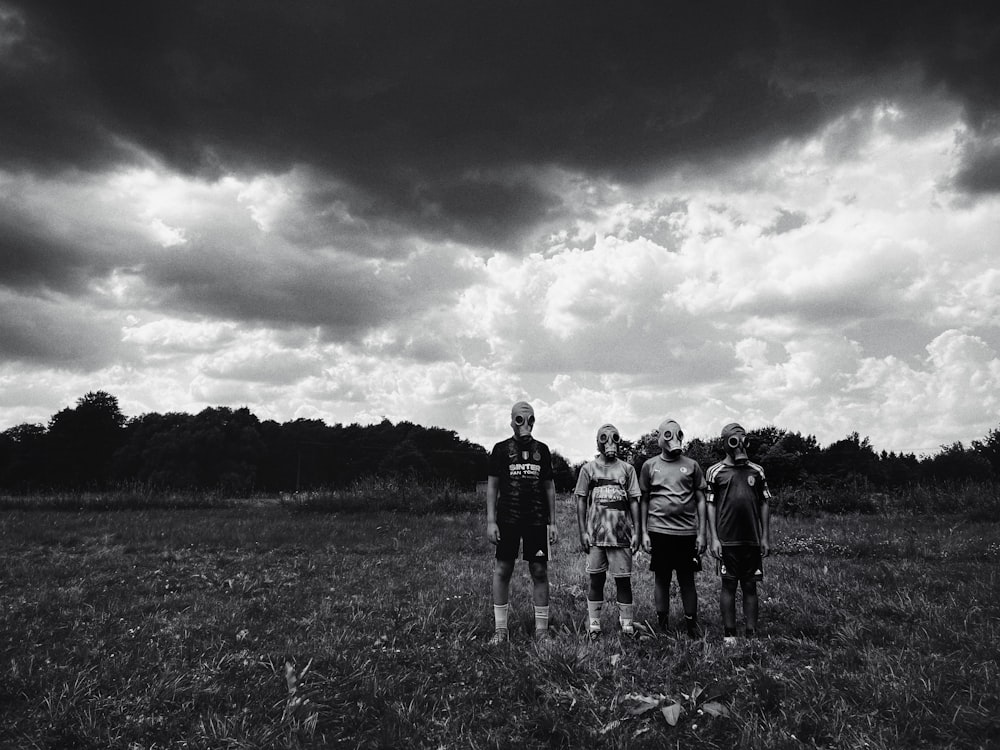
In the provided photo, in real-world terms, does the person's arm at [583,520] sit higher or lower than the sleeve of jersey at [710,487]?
lower

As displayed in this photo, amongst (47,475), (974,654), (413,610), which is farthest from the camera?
(47,475)

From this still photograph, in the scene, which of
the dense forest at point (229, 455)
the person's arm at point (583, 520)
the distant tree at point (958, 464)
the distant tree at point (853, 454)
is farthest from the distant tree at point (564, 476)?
the distant tree at point (958, 464)

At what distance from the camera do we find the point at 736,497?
6.48m

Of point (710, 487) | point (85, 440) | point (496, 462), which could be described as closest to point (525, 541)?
point (496, 462)

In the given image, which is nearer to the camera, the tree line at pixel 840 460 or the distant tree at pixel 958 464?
the tree line at pixel 840 460

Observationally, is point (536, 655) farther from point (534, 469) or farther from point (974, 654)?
point (974, 654)

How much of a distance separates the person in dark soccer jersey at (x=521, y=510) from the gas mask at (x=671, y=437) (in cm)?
137

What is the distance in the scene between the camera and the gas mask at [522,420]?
6805 millimetres

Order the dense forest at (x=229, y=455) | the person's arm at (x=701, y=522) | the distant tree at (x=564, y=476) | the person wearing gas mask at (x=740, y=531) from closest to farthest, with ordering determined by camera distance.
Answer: the person wearing gas mask at (x=740, y=531), the person's arm at (x=701, y=522), the distant tree at (x=564, y=476), the dense forest at (x=229, y=455)

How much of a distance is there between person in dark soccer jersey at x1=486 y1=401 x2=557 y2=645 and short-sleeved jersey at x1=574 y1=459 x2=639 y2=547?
0.49 m

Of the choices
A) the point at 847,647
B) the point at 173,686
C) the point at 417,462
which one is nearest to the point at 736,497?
the point at 847,647

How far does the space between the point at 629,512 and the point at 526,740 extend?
3.09 meters

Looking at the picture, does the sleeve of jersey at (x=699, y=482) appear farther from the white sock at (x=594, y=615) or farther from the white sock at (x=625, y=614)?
the white sock at (x=594, y=615)

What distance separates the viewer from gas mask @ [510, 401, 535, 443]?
6805mm
